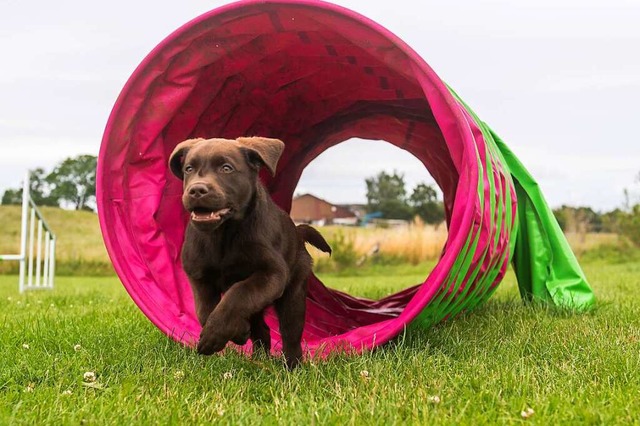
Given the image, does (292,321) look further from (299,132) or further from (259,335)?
(299,132)

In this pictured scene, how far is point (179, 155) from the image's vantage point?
3.43 m

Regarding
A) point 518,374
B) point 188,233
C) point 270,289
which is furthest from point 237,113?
point 518,374

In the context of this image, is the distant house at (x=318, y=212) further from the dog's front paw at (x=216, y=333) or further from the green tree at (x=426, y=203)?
the dog's front paw at (x=216, y=333)

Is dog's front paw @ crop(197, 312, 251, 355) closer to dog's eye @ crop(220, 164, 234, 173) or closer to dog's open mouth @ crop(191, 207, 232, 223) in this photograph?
dog's open mouth @ crop(191, 207, 232, 223)

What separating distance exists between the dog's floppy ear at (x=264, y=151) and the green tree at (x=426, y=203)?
76.1ft

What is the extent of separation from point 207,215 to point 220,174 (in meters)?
0.23

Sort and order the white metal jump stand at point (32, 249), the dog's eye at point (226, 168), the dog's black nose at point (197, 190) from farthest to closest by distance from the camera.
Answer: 1. the white metal jump stand at point (32, 249)
2. the dog's eye at point (226, 168)
3. the dog's black nose at point (197, 190)

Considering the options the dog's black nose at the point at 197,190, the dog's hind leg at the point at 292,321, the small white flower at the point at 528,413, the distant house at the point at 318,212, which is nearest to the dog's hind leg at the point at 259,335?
the dog's hind leg at the point at 292,321

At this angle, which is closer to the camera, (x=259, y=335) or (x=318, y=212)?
(x=259, y=335)

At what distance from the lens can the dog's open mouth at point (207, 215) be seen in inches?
117

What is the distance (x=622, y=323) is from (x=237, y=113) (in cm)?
300

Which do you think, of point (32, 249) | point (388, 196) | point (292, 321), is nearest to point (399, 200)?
point (388, 196)

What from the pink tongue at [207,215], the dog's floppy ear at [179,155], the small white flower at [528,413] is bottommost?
the small white flower at [528,413]

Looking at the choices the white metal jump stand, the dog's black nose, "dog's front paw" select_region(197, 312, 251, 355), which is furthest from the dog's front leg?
the white metal jump stand
